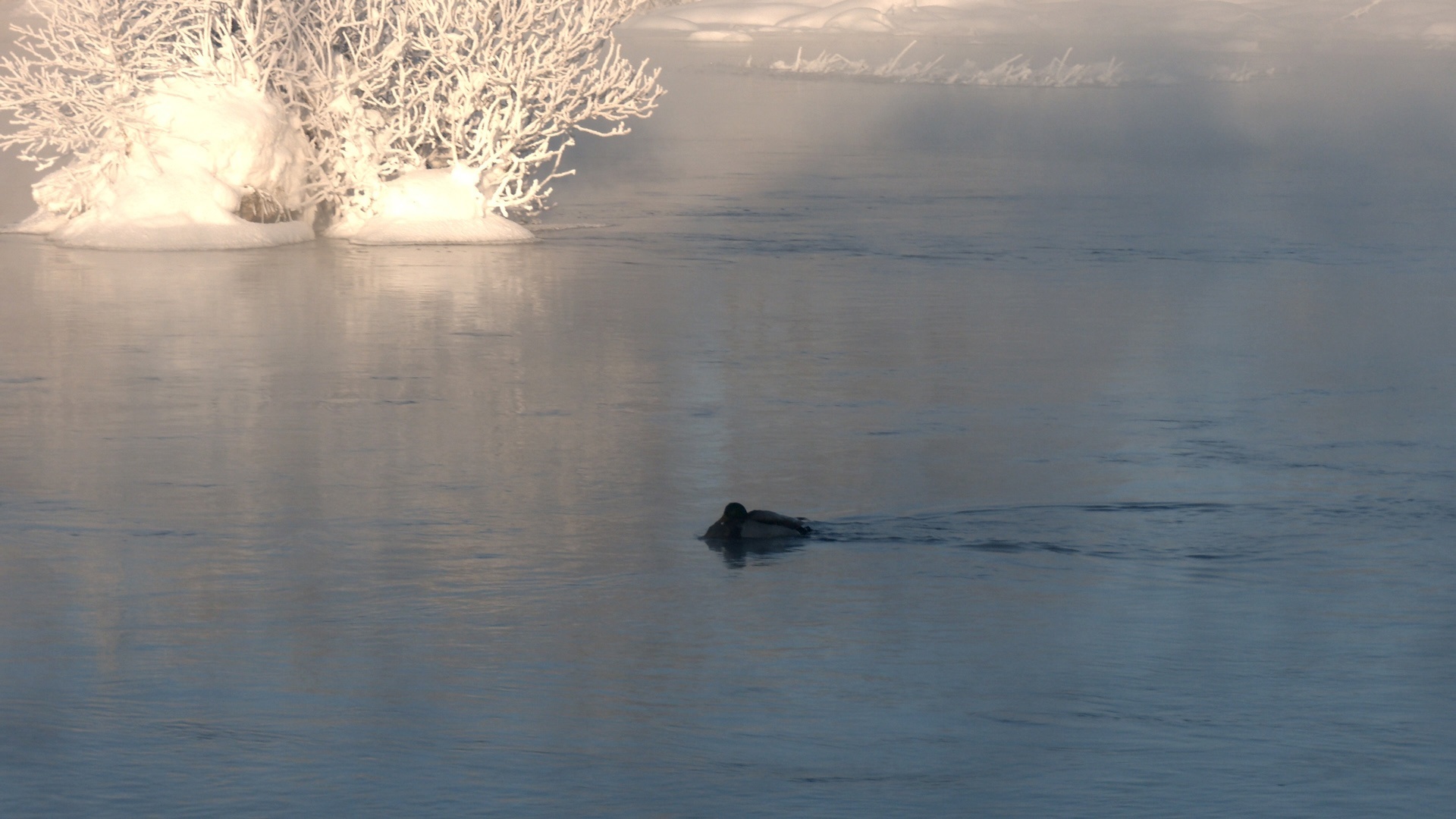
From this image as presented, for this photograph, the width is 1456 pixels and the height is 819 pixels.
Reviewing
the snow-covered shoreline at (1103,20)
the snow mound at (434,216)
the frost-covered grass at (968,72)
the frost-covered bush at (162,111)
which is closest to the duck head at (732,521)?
the snow mound at (434,216)

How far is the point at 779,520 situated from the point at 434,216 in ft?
33.6

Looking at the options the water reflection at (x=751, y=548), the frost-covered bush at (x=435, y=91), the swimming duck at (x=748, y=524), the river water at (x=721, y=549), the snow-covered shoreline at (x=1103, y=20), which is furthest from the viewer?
the snow-covered shoreline at (x=1103, y=20)

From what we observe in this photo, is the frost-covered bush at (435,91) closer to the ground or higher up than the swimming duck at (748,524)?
higher up

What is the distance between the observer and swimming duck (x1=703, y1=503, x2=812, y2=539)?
26.1 ft

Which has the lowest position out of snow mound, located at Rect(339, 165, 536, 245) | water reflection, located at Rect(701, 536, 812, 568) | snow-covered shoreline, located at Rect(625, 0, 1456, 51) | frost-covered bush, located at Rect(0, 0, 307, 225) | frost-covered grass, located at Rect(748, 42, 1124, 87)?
water reflection, located at Rect(701, 536, 812, 568)

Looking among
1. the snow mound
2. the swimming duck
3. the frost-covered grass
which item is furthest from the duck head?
the frost-covered grass

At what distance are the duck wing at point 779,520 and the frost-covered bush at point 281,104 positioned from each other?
9.95 meters

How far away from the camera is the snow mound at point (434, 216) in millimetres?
17438

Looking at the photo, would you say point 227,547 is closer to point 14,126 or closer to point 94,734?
point 94,734

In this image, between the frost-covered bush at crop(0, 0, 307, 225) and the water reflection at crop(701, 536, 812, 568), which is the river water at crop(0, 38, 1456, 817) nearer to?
the water reflection at crop(701, 536, 812, 568)

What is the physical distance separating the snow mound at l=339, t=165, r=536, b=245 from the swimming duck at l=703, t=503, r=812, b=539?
983 centimetres

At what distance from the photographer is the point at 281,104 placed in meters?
17.8

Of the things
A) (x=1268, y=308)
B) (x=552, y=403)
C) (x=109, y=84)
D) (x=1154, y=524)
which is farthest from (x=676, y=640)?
(x=109, y=84)

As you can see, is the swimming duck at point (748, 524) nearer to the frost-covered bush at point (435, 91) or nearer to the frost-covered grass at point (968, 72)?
the frost-covered bush at point (435, 91)
